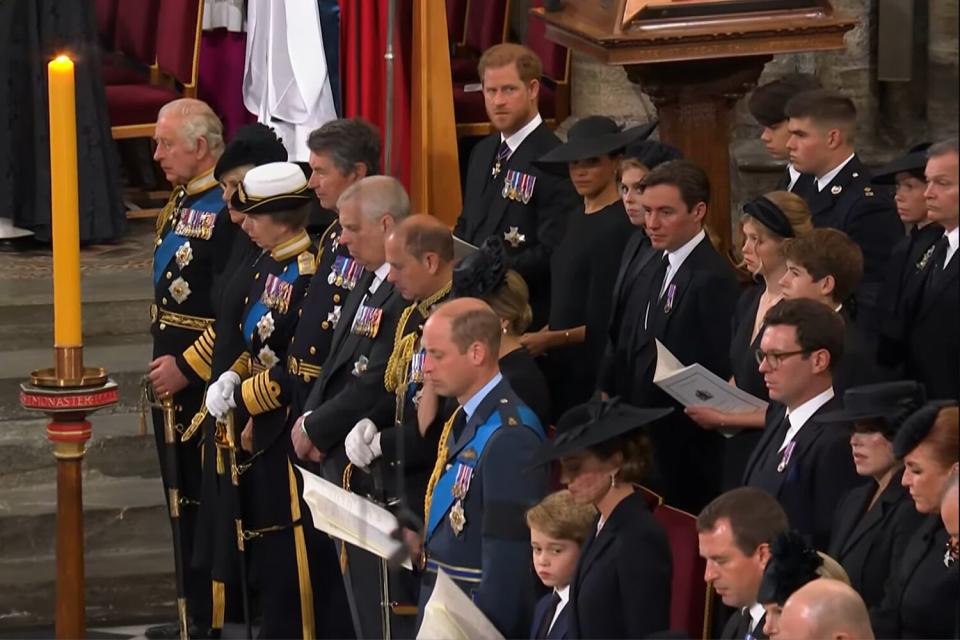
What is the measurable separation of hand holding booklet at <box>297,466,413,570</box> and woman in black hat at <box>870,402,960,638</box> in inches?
40.5

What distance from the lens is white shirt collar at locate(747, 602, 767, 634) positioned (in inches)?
169

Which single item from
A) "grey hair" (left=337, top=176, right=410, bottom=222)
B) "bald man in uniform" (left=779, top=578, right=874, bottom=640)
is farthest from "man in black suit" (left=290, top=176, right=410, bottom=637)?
"bald man in uniform" (left=779, top=578, right=874, bottom=640)

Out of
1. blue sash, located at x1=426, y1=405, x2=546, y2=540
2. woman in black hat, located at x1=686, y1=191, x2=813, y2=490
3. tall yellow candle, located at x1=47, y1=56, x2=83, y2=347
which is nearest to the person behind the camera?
tall yellow candle, located at x1=47, y1=56, x2=83, y2=347

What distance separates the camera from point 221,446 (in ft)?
21.6

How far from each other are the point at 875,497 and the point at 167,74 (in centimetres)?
602

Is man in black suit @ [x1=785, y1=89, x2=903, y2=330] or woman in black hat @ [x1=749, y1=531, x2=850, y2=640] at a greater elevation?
man in black suit @ [x1=785, y1=89, x2=903, y2=330]

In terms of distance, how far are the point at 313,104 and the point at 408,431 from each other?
11.9 ft

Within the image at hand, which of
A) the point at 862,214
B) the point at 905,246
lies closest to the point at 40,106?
the point at 862,214

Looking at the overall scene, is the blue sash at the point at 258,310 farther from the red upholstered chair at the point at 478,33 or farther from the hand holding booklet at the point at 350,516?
the red upholstered chair at the point at 478,33

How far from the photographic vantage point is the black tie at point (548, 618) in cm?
471

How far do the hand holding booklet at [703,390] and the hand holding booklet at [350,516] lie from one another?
1.05 meters

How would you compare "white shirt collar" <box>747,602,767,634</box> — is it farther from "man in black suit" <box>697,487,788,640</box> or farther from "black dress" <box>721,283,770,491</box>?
"black dress" <box>721,283,770,491</box>

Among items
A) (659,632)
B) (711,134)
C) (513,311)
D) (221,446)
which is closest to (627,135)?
(711,134)

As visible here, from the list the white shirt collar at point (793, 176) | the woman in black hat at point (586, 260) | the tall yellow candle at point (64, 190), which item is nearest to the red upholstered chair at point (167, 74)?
the woman in black hat at point (586, 260)
